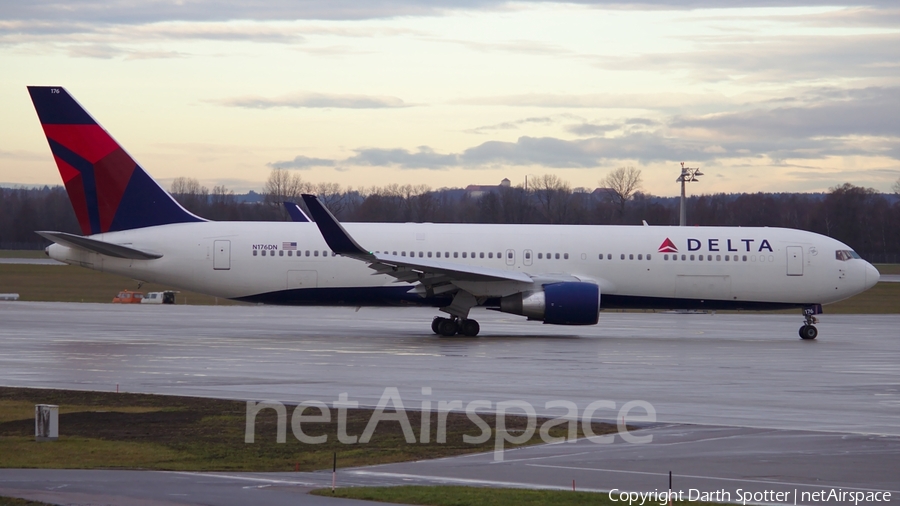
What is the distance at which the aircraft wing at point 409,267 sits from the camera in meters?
26.3

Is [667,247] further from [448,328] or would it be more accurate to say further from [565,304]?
[448,328]

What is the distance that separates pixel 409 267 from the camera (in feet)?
89.9

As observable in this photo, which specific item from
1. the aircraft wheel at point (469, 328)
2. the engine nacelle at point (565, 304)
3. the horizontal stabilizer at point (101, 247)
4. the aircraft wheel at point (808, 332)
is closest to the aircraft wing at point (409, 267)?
the engine nacelle at point (565, 304)

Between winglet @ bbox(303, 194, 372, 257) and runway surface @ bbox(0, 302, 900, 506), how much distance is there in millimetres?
2570

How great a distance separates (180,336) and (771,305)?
17.9m

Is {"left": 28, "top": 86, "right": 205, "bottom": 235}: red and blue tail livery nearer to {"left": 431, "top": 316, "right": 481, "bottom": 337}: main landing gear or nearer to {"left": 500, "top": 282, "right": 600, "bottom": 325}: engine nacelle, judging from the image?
{"left": 431, "top": 316, "right": 481, "bottom": 337}: main landing gear

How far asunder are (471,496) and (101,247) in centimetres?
2193

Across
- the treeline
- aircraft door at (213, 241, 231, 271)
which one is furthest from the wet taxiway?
the treeline

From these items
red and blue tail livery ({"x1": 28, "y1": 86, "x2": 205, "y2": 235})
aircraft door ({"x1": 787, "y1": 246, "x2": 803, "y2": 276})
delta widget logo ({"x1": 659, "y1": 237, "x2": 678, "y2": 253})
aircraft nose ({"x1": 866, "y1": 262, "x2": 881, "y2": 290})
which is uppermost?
red and blue tail livery ({"x1": 28, "y1": 86, "x2": 205, "y2": 235})

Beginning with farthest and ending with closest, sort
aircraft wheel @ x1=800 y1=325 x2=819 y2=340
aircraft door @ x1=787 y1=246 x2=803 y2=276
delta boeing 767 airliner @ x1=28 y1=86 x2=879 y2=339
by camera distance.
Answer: aircraft door @ x1=787 y1=246 x2=803 y2=276
aircraft wheel @ x1=800 y1=325 x2=819 y2=340
delta boeing 767 airliner @ x1=28 y1=86 x2=879 y2=339

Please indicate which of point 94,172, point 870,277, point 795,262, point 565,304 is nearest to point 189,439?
point 565,304

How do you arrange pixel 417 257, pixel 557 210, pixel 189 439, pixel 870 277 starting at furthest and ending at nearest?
pixel 557 210 → pixel 870 277 → pixel 417 257 → pixel 189 439

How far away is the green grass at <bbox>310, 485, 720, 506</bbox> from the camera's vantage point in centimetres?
894

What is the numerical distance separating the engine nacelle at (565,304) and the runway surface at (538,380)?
2.33 feet
